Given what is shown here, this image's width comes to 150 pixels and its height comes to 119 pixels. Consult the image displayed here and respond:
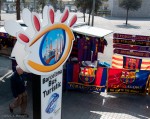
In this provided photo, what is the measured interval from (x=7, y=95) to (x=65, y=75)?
211 centimetres

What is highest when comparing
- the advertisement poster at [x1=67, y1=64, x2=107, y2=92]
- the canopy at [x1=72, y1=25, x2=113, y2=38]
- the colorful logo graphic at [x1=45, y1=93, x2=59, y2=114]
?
the canopy at [x1=72, y1=25, x2=113, y2=38]

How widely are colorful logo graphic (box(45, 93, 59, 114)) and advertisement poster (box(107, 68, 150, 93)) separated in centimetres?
390

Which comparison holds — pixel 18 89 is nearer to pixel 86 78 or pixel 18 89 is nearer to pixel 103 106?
pixel 86 78

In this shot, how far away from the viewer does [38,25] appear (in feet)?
11.8

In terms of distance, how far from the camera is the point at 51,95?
4438 millimetres

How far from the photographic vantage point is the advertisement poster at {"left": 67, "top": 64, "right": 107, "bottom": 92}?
8.24 m

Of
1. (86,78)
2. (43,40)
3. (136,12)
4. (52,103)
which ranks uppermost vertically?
(136,12)

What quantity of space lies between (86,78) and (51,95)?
400 centimetres

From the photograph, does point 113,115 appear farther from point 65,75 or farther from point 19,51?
point 19,51

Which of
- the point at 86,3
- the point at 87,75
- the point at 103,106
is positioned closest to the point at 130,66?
the point at 87,75

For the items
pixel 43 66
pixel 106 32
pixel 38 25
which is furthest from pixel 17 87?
pixel 106 32

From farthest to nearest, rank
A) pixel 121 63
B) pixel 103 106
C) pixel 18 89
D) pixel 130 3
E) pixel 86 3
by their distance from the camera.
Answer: pixel 130 3, pixel 86 3, pixel 121 63, pixel 103 106, pixel 18 89

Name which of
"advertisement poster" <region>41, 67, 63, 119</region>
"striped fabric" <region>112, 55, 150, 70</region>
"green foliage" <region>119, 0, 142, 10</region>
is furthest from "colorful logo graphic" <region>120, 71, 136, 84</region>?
"green foliage" <region>119, 0, 142, 10</region>

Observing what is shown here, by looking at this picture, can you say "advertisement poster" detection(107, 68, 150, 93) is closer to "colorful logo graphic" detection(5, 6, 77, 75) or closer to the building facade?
"colorful logo graphic" detection(5, 6, 77, 75)
